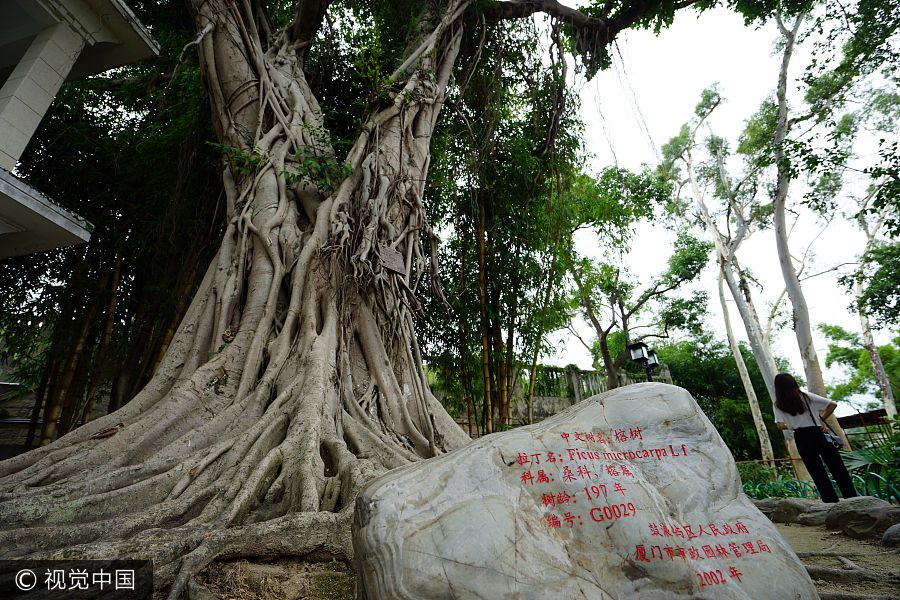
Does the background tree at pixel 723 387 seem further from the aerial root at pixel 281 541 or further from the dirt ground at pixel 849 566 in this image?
the aerial root at pixel 281 541

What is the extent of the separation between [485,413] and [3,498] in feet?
13.0

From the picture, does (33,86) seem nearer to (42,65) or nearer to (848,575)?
(42,65)

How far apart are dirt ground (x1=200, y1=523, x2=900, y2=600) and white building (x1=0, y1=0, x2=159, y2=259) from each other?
2832mm

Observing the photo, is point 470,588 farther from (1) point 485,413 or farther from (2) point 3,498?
(1) point 485,413

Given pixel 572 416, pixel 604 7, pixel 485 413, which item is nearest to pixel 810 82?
pixel 604 7

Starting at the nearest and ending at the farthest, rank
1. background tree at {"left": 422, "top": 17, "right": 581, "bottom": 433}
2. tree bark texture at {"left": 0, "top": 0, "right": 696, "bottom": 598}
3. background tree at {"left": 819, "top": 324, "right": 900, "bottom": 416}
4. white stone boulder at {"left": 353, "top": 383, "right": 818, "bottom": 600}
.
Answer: white stone boulder at {"left": 353, "top": 383, "right": 818, "bottom": 600} → tree bark texture at {"left": 0, "top": 0, "right": 696, "bottom": 598} → background tree at {"left": 422, "top": 17, "right": 581, "bottom": 433} → background tree at {"left": 819, "top": 324, "right": 900, "bottom": 416}

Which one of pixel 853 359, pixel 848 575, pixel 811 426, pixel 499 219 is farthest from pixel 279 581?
pixel 853 359

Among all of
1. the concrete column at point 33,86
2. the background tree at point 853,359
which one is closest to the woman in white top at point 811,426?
the concrete column at point 33,86

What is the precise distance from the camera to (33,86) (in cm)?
315

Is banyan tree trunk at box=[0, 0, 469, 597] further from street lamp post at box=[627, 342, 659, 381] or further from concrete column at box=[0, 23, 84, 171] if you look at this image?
street lamp post at box=[627, 342, 659, 381]

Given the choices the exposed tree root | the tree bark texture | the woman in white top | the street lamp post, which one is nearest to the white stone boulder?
the tree bark texture

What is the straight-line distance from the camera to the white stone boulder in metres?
1.16

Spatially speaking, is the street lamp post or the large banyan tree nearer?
the large banyan tree

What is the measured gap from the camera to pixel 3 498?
1626 mm
